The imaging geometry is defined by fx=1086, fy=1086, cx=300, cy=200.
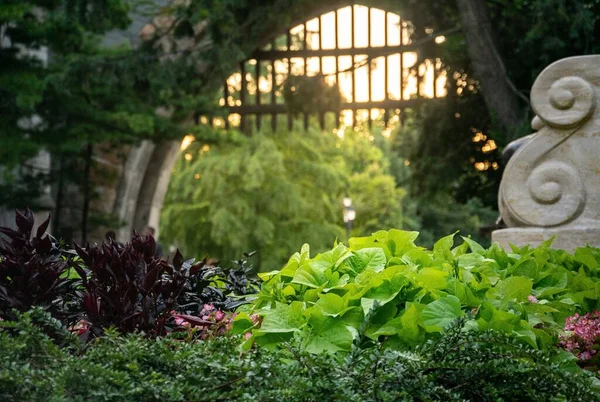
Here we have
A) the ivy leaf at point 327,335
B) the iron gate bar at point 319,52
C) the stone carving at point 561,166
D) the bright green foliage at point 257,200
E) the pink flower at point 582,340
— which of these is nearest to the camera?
the ivy leaf at point 327,335

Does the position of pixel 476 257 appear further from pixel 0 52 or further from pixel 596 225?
pixel 0 52

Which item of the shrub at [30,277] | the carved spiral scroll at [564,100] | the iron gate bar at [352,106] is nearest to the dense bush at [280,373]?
the shrub at [30,277]

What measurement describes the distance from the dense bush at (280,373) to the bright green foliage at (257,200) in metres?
26.8

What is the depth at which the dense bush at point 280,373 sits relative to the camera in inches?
111

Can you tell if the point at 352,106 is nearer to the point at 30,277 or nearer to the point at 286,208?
the point at 286,208

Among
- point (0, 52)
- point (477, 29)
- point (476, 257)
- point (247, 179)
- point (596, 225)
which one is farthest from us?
point (247, 179)

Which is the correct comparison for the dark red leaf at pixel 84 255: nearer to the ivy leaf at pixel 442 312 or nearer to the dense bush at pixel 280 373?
the dense bush at pixel 280 373

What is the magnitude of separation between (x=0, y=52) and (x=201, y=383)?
1364 cm

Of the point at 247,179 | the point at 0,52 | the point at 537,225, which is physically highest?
the point at 0,52

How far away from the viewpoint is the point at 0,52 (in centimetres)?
1569

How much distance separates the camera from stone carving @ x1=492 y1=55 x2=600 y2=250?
21.7 ft

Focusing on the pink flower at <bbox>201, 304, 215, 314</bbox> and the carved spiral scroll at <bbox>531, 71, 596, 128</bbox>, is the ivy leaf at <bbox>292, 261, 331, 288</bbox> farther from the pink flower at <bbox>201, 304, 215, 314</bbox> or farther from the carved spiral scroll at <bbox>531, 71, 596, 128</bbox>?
the carved spiral scroll at <bbox>531, 71, 596, 128</bbox>

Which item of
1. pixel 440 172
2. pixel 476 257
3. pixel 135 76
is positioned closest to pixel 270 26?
pixel 135 76

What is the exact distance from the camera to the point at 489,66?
13.5m
